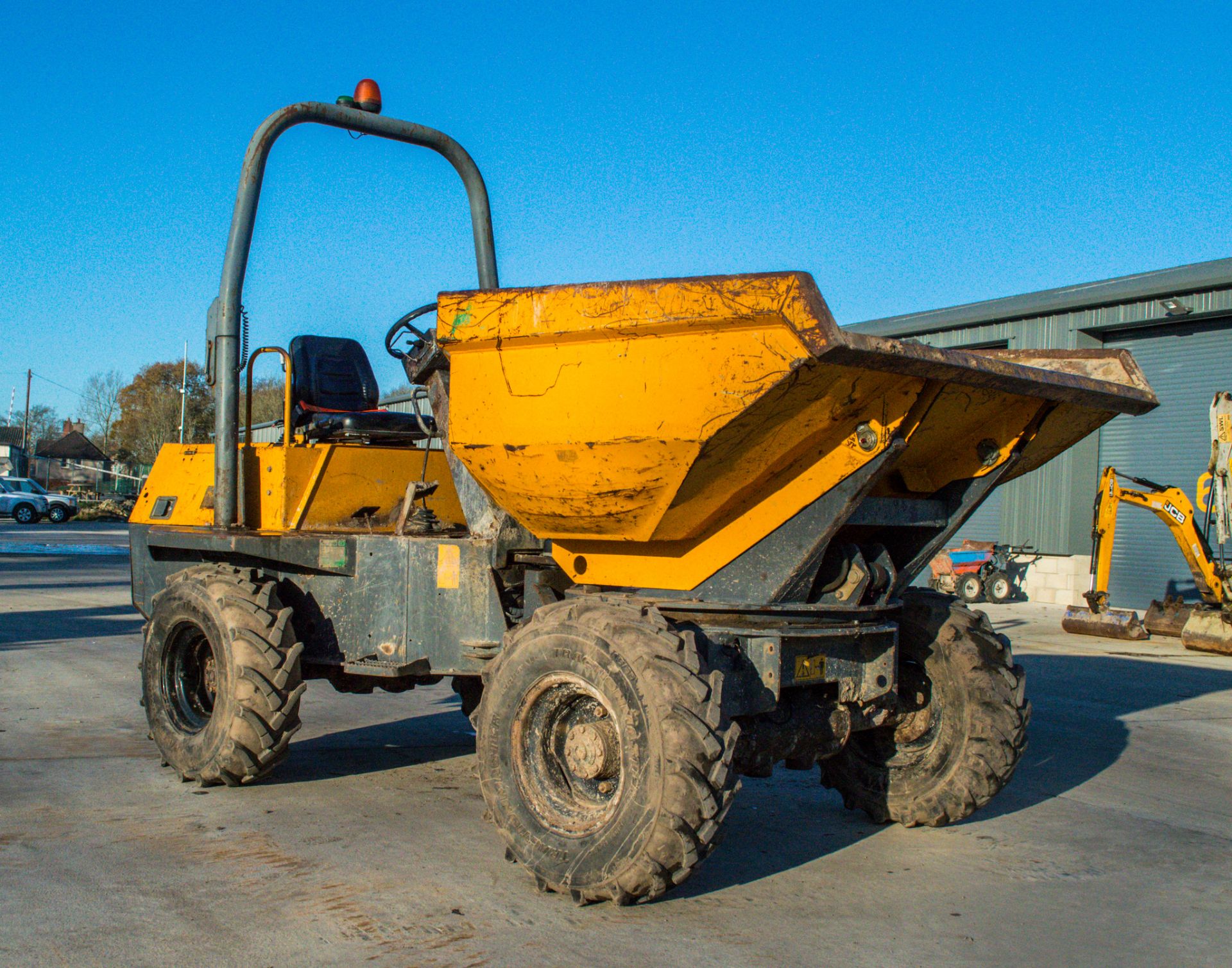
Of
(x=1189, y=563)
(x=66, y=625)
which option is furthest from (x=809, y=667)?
(x=1189, y=563)

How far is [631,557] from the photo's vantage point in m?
4.44

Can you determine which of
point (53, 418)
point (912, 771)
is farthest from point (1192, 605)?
point (53, 418)

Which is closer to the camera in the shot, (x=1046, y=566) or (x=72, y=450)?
(x=1046, y=566)

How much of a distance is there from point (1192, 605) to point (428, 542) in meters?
13.0

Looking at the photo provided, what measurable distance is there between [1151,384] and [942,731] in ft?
47.3

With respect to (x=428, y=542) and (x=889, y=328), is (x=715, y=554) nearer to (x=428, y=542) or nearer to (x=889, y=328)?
(x=428, y=542)

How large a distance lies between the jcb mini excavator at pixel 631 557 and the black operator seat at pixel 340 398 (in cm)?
5

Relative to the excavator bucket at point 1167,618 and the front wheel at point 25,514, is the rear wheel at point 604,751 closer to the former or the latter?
the excavator bucket at point 1167,618

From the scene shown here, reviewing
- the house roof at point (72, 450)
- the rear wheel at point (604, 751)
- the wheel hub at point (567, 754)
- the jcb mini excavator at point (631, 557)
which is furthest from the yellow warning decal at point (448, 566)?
the house roof at point (72, 450)

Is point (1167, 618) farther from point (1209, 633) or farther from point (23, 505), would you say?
point (23, 505)

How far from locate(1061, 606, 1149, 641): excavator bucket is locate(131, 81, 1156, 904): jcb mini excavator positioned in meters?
9.80

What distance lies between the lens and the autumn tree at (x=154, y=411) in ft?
158

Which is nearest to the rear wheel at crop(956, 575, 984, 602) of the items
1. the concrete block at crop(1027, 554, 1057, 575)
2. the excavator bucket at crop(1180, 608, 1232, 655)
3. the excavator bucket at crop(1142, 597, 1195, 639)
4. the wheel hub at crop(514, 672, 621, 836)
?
the concrete block at crop(1027, 554, 1057, 575)

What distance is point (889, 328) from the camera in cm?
2075
